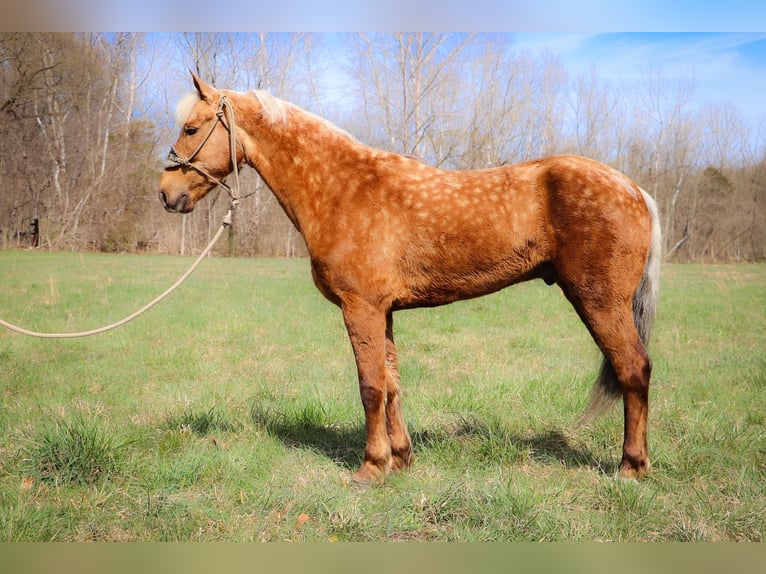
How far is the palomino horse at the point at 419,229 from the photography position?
8.21 ft

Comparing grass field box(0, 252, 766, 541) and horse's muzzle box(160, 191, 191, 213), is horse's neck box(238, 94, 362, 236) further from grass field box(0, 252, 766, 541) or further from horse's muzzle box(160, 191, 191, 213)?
grass field box(0, 252, 766, 541)

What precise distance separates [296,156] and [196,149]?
1.69ft

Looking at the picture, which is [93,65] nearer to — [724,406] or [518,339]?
[518,339]

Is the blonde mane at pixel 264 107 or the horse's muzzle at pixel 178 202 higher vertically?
the blonde mane at pixel 264 107

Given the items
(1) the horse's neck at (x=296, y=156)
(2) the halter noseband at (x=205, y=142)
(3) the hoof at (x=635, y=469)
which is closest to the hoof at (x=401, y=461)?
(3) the hoof at (x=635, y=469)

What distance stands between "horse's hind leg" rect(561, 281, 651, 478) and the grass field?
0.19 meters

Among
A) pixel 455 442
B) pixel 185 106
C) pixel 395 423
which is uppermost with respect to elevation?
pixel 185 106

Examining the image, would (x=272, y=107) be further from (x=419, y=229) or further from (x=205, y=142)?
(x=419, y=229)

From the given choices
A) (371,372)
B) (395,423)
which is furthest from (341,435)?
(371,372)

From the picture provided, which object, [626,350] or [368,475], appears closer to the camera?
[626,350]

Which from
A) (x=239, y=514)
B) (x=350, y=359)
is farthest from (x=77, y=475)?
(x=350, y=359)

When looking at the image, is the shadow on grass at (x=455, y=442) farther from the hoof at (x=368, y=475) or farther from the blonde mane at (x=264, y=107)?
the blonde mane at (x=264, y=107)

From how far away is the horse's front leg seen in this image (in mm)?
2592

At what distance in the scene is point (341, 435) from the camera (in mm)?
3314
